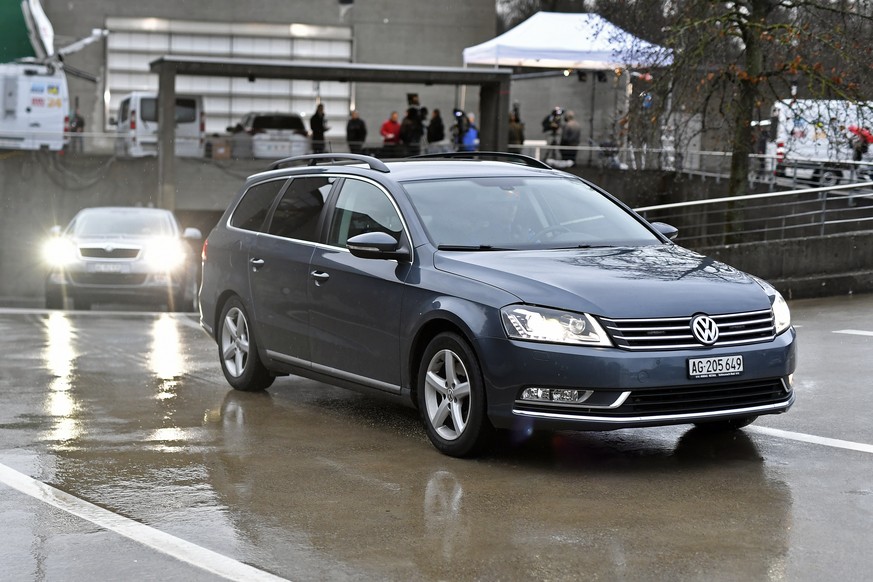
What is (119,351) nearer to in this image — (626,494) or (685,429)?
(685,429)

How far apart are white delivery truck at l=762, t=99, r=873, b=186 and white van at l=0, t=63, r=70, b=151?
18857 millimetres

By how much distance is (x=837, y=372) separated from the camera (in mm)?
10969

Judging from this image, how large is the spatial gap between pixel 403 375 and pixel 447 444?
0.60 m

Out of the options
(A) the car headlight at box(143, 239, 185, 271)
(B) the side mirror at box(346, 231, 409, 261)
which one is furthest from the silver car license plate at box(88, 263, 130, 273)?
(B) the side mirror at box(346, 231, 409, 261)

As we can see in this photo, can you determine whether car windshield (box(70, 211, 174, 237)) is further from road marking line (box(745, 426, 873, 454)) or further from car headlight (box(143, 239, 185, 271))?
road marking line (box(745, 426, 873, 454))

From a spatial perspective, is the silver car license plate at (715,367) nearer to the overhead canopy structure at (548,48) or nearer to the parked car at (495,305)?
the parked car at (495,305)

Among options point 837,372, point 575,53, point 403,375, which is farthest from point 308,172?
point 575,53

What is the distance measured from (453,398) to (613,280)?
3.56 ft

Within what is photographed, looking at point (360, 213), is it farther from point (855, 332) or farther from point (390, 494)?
point (855, 332)

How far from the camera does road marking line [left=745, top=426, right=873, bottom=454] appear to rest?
803 cm

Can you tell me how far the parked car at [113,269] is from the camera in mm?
18328

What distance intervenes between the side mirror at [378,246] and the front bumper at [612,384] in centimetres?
108

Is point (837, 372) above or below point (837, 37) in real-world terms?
below

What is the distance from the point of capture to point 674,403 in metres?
7.31
